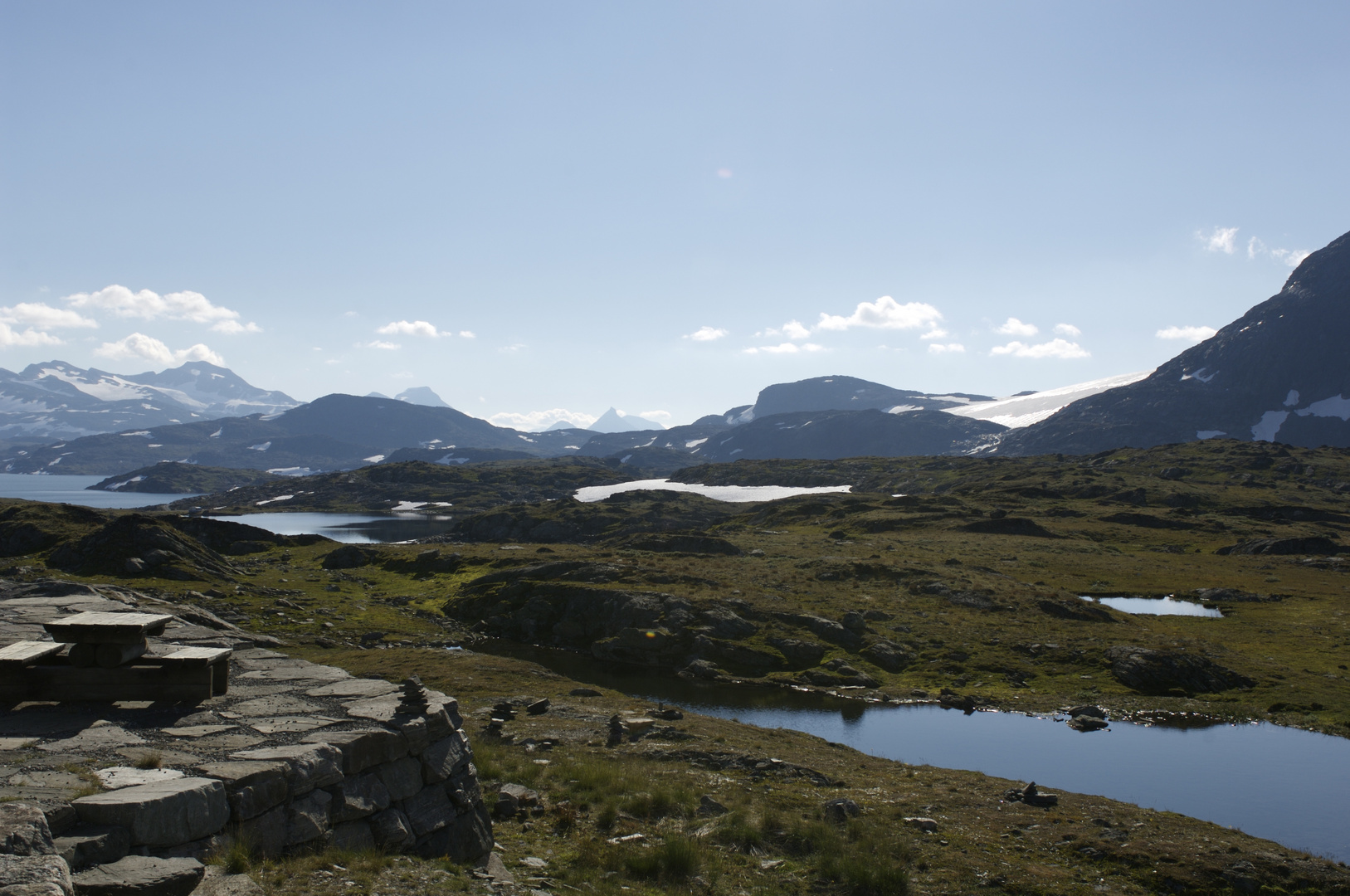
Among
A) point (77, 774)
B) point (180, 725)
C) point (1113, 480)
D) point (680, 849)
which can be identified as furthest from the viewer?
point (1113, 480)

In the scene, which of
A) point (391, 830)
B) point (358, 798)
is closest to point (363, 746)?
point (358, 798)

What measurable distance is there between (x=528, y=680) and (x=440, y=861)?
29.8m

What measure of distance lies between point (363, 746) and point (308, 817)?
141 centimetres

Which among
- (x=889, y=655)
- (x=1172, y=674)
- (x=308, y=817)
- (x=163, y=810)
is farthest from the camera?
(x=889, y=655)

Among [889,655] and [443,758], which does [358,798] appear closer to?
[443,758]

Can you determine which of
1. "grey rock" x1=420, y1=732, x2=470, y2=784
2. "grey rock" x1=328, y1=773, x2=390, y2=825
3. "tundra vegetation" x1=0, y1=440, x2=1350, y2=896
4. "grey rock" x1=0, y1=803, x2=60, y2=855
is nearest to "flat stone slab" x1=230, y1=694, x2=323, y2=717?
"grey rock" x1=328, y1=773, x2=390, y2=825

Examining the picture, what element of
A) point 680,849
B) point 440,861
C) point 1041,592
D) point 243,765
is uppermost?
point 243,765

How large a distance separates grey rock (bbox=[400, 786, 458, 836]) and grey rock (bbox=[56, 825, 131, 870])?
189 inches

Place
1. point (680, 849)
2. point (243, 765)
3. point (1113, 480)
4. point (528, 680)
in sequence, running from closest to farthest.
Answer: point (243, 765) < point (680, 849) < point (528, 680) < point (1113, 480)

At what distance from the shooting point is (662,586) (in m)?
65.8

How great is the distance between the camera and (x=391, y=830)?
12203mm

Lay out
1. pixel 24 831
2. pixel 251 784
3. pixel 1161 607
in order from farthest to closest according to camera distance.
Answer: pixel 1161 607, pixel 251 784, pixel 24 831

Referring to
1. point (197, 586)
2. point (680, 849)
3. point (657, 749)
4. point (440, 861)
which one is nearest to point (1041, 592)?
point (657, 749)

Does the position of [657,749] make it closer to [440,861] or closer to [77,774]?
[440,861]
